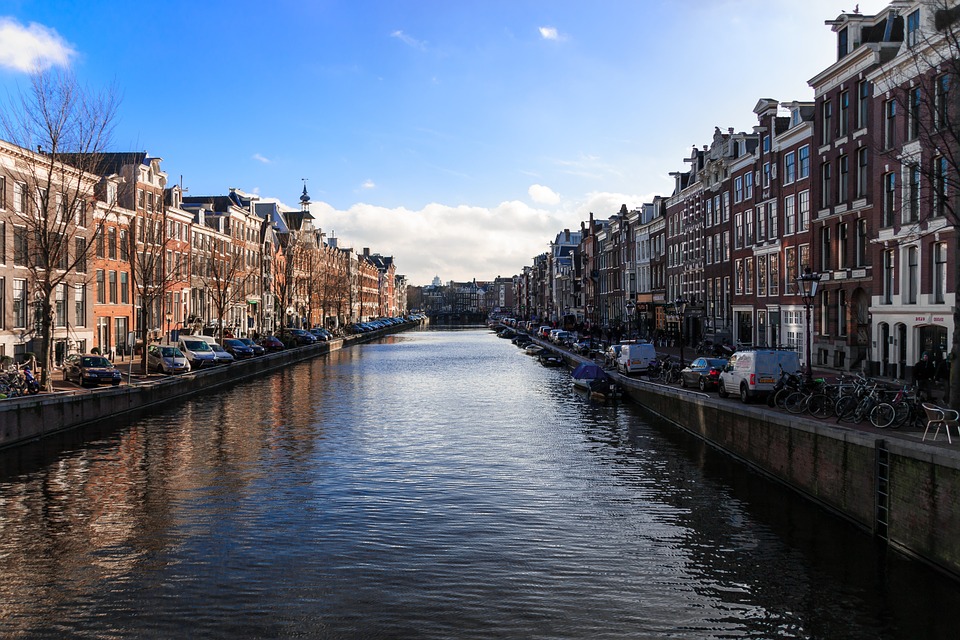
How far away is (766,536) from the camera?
17688 mm

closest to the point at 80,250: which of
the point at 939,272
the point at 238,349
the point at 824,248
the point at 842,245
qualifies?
the point at 238,349

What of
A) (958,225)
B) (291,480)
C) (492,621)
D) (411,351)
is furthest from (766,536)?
(411,351)

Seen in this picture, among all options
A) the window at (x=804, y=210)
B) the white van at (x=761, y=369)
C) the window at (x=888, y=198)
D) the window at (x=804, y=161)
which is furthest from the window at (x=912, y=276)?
the window at (x=804, y=161)

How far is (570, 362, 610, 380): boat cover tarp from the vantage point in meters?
44.0

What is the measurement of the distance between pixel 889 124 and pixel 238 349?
4970 cm

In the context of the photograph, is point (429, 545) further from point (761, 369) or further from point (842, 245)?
point (842, 245)

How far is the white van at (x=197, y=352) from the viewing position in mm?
52531

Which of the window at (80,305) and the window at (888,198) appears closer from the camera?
the window at (888,198)

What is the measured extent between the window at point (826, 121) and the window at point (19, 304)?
47.6 metres

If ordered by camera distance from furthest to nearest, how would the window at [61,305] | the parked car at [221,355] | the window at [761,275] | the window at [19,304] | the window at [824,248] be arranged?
the parked car at [221,355] < the window at [761,275] < the window at [61,305] < the window at [19,304] < the window at [824,248]

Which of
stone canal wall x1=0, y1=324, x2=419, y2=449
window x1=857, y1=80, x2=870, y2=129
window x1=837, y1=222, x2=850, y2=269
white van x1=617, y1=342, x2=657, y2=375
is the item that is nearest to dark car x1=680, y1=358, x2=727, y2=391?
white van x1=617, y1=342, x2=657, y2=375

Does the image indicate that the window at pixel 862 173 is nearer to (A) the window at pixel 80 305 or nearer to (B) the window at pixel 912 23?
(B) the window at pixel 912 23

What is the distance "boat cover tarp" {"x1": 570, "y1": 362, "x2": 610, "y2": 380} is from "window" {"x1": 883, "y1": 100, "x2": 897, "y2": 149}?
1817 cm

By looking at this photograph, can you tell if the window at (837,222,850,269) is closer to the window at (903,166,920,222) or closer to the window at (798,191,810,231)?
the window at (798,191,810,231)
